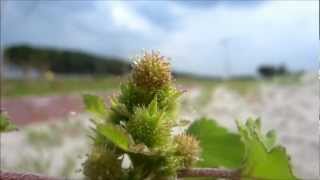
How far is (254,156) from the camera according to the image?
0.68 m

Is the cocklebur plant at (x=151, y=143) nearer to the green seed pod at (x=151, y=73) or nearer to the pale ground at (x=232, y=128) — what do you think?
the green seed pod at (x=151, y=73)

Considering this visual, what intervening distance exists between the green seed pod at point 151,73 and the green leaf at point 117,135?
6 centimetres

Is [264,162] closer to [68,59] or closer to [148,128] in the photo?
[148,128]

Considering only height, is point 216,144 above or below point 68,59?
below

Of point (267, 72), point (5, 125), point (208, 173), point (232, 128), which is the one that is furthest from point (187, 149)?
point (267, 72)

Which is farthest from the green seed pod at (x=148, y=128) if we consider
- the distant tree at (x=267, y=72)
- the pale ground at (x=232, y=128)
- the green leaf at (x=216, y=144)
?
the distant tree at (x=267, y=72)

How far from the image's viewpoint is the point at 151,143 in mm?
666

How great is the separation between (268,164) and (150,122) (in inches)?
5.0

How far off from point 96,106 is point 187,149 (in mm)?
131

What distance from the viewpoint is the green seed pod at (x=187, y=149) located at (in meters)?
0.68

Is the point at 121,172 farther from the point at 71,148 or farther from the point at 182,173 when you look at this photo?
the point at 71,148

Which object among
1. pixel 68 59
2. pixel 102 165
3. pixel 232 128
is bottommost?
pixel 232 128

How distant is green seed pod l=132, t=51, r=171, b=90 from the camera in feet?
2.18

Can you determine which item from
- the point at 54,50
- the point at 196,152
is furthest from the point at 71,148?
the point at 54,50
